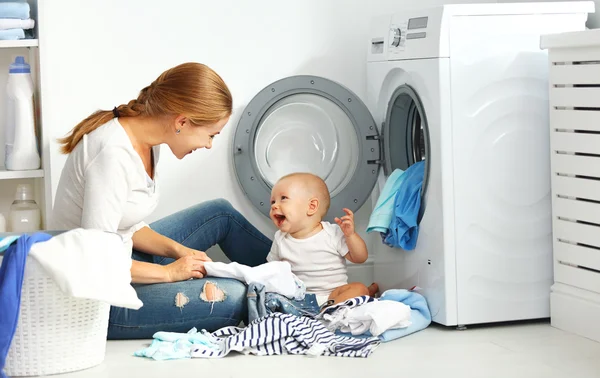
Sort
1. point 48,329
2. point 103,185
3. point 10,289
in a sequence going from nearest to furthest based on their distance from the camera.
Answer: point 10,289 < point 48,329 < point 103,185

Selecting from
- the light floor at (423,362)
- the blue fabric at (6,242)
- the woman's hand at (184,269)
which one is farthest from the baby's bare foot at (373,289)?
the blue fabric at (6,242)

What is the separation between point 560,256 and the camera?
8.95 feet

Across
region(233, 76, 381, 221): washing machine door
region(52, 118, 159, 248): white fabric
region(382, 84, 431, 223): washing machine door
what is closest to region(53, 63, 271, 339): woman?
region(52, 118, 159, 248): white fabric

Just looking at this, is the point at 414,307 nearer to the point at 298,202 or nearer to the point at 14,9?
the point at 298,202

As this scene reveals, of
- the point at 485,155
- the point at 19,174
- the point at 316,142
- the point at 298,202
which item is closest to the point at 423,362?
the point at 485,155

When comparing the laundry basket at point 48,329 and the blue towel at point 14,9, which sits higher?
the blue towel at point 14,9

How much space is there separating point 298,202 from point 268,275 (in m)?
0.34

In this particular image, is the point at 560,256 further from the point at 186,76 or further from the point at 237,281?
the point at 186,76

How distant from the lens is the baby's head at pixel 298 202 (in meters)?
3.00

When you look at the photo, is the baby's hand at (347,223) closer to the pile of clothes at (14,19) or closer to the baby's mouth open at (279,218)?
the baby's mouth open at (279,218)

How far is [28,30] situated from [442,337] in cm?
165

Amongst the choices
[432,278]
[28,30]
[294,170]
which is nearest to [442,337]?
[432,278]

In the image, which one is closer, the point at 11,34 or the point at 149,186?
the point at 149,186

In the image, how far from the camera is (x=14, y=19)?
284cm
